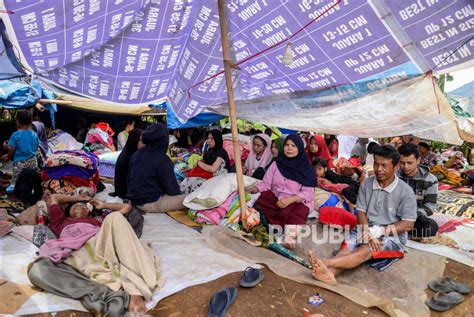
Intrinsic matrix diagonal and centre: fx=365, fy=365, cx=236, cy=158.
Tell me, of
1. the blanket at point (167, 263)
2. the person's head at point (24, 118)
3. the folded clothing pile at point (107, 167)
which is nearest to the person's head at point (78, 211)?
the blanket at point (167, 263)

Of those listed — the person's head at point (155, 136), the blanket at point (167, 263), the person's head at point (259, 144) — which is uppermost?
the person's head at point (155, 136)

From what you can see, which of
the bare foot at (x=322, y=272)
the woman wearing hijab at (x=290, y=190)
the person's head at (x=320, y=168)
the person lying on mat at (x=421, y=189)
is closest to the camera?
the bare foot at (x=322, y=272)

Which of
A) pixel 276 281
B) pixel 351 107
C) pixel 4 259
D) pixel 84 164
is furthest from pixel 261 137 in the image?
pixel 4 259

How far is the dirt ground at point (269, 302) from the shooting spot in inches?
104

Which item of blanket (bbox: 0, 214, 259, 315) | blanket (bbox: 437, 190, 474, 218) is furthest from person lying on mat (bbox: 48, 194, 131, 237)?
blanket (bbox: 437, 190, 474, 218)

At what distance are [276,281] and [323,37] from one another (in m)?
2.43

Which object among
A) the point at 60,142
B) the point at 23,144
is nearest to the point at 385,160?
the point at 23,144

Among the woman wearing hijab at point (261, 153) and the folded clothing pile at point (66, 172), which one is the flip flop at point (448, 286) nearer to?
the woman wearing hijab at point (261, 153)

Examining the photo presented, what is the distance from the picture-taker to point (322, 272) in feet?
10.1

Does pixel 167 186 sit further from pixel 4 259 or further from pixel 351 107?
Answer: pixel 351 107

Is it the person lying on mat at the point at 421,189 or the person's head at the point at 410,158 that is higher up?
the person's head at the point at 410,158

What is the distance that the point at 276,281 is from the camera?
3.07m

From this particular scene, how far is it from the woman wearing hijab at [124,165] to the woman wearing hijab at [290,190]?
6.45 feet

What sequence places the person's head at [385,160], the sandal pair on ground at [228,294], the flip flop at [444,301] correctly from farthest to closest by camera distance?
the person's head at [385,160] < the flip flop at [444,301] < the sandal pair on ground at [228,294]
